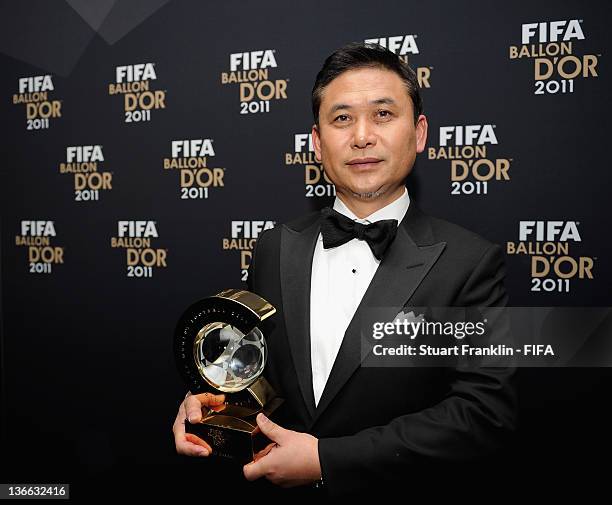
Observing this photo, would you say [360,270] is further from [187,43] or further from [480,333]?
[187,43]

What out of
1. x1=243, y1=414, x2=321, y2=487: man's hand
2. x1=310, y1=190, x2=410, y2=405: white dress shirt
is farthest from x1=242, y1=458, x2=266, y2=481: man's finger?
x1=310, y1=190, x2=410, y2=405: white dress shirt

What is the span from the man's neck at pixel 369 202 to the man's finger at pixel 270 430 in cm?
60

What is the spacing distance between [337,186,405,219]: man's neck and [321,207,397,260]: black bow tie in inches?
2.2

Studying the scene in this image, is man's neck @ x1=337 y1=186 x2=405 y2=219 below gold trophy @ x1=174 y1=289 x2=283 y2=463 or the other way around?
the other way around

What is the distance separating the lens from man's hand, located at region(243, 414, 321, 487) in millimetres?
1056

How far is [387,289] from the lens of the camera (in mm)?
1161

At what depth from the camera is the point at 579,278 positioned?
5.33 feet

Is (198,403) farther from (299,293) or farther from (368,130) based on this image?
(368,130)

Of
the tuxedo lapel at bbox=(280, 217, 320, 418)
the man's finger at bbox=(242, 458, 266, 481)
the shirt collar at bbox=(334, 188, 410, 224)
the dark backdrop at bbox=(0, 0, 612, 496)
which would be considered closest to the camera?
the man's finger at bbox=(242, 458, 266, 481)

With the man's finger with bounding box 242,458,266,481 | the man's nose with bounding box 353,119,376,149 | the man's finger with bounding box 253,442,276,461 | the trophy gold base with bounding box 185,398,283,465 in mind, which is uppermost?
the man's nose with bounding box 353,119,376,149

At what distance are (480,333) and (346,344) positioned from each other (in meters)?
0.31

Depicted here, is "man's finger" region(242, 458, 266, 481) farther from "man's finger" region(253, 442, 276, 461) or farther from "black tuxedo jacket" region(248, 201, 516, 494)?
"black tuxedo jacket" region(248, 201, 516, 494)

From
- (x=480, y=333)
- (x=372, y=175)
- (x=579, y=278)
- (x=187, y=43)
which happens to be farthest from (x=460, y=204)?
(x=187, y=43)

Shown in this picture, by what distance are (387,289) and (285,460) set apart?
0.46m
